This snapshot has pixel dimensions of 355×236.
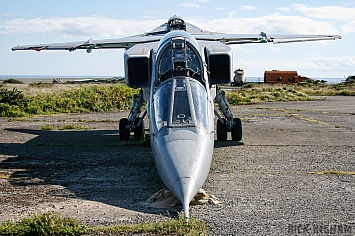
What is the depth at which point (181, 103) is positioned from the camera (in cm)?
966

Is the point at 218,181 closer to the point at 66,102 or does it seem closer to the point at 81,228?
the point at 81,228

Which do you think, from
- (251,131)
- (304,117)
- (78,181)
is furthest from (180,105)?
(304,117)

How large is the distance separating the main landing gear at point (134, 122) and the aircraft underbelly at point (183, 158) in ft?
22.4

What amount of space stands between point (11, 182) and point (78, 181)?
4.22 ft

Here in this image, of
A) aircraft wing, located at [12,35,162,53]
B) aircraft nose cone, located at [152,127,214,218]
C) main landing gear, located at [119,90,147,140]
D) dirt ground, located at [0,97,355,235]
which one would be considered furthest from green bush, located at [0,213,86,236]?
aircraft wing, located at [12,35,162,53]

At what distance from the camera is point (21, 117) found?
26828 millimetres

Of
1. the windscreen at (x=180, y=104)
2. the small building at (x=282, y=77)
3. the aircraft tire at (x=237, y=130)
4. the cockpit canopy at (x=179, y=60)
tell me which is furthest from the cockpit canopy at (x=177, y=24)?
the small building at (x=282, y=77)

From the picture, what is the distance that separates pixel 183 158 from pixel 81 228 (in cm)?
220

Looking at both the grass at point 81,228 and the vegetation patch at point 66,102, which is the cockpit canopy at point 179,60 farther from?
the vegetation patch at point 66,102

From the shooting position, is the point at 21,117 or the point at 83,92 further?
the point at 83,92

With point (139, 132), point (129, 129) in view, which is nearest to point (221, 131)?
point (139, 132)

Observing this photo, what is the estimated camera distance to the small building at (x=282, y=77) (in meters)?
78.8

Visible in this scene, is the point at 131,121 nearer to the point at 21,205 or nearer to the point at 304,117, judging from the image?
the point at 21,205

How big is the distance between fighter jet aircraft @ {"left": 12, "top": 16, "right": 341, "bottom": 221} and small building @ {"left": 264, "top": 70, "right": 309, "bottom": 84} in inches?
2475
